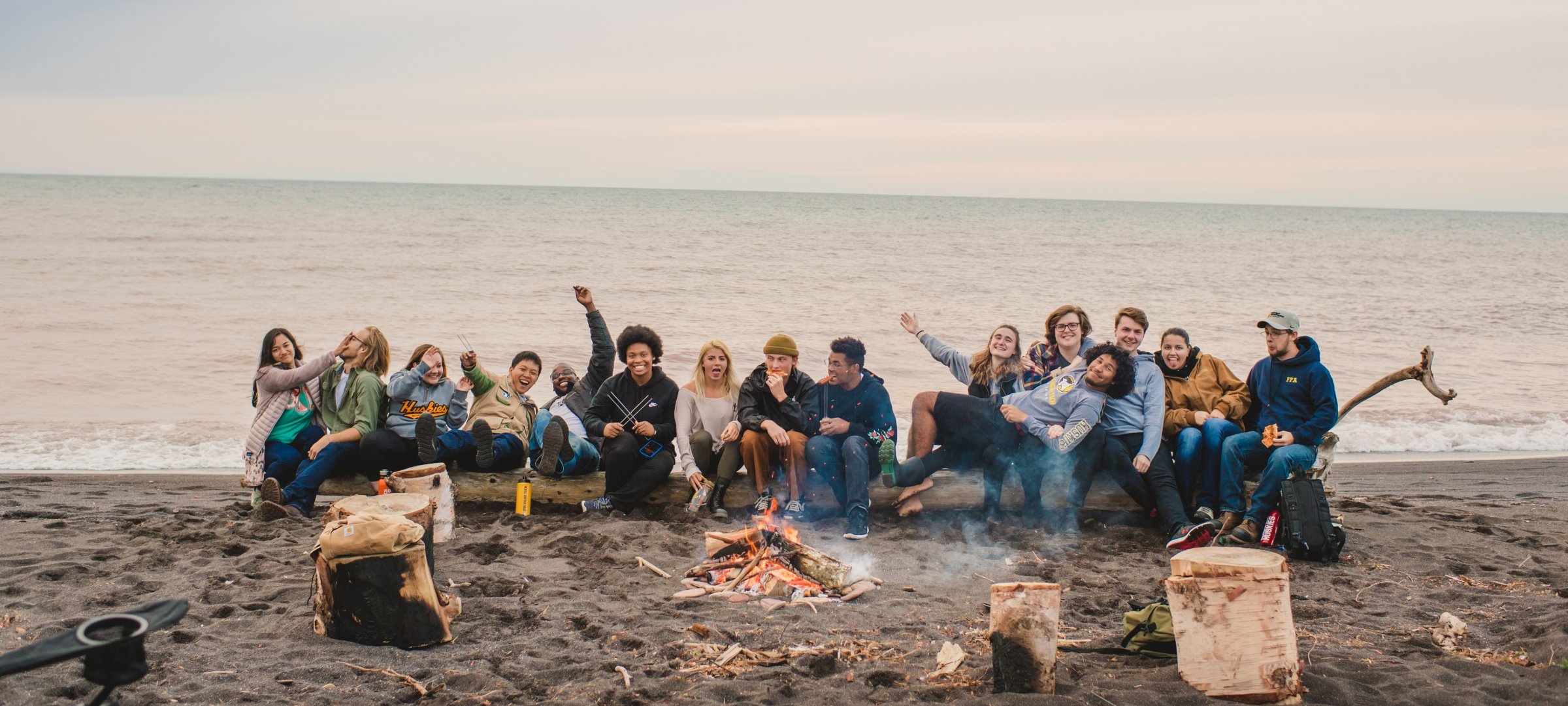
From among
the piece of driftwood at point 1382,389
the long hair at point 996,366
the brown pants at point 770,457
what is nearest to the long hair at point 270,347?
the brown pants at point 770,457

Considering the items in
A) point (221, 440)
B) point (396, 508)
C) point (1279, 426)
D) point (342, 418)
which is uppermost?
point (1279, 426)

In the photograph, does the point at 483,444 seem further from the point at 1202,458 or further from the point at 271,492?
the point at 1202,458

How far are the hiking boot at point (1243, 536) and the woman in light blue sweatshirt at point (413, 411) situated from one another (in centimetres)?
524

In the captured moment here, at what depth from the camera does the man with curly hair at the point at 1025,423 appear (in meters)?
6.93

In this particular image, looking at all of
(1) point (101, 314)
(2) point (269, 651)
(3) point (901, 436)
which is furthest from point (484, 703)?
(1) point (101, 314)

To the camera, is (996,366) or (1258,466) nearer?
(1258,466)

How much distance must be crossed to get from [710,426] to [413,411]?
216 centimetres

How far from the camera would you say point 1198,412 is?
7.22 metres

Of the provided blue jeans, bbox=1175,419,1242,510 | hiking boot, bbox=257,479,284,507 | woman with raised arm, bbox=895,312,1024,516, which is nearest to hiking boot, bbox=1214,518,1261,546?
blue jeans, bbox=1175,419,1242,510

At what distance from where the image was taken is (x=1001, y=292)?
25766 mm

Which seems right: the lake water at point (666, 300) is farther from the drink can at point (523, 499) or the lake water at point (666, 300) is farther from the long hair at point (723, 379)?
the long hair at point (723, 379)

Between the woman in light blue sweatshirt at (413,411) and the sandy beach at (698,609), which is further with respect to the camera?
the woman in light blue sweatshirt at (413,411)

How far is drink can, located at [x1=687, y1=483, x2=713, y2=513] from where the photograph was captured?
23.6 feet

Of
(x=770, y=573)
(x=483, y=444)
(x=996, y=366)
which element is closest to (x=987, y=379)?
(x=996, y=366)
